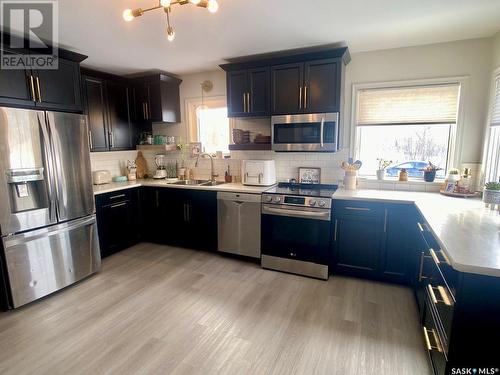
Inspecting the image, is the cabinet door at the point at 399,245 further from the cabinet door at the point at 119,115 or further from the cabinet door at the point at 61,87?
the cabinet door at the point at 119,115

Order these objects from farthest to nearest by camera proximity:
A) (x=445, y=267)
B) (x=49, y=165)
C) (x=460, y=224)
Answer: (x=49, y=165), (x=460, y=224), (x=445, y=267)

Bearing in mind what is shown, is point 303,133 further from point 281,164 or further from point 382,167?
point 382,167

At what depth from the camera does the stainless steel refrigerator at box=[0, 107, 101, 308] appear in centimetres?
239

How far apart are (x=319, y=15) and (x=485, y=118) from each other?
2.05 m

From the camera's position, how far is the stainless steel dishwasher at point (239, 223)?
3328 millimetres

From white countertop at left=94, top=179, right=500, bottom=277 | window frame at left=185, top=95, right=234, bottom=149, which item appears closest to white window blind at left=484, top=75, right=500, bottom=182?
white countertop at left=94, top=179, right=500, bottom=277

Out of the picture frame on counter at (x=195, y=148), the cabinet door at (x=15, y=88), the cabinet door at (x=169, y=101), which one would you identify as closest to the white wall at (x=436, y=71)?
the picture frame on counter at (x=195, y=148)

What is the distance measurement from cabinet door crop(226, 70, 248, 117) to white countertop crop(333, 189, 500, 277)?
1598 mm

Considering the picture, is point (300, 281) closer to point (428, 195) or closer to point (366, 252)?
point (366, 252)

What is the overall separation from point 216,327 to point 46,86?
2834 mm

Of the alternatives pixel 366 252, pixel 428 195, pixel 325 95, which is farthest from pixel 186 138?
pixel 428 195

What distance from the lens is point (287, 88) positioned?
3254 millimetres

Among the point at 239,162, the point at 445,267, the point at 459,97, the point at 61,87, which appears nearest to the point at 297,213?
the point at 239,162

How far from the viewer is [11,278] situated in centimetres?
243
